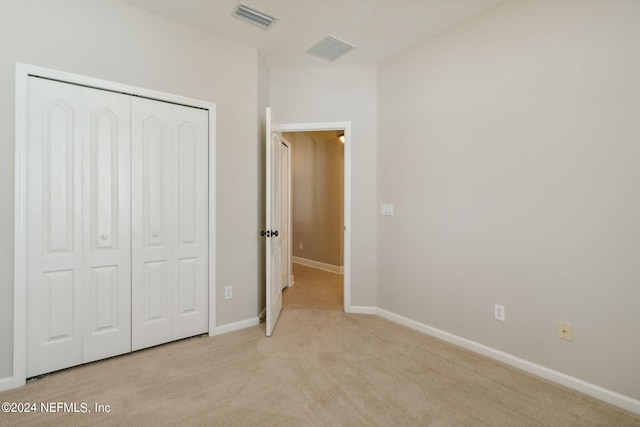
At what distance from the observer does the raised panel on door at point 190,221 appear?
2.63m

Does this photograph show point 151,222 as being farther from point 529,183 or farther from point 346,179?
point 529,183

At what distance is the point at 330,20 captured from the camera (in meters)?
2.56

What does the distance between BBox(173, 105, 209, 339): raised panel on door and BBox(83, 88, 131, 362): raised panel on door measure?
37 centimetres

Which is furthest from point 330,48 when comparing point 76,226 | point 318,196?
point 318,196

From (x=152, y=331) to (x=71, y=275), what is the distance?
0.75 m

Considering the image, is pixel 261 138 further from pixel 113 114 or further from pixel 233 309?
pixel 233 309

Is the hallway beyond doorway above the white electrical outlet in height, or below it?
below

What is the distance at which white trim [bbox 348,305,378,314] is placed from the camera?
338cm

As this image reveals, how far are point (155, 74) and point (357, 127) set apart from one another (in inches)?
78.7

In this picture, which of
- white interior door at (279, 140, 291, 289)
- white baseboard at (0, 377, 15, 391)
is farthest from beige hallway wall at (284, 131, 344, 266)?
white baseboard at (0, 377, 15, 391)

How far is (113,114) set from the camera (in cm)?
231

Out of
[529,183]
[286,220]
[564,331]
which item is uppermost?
[529,183]

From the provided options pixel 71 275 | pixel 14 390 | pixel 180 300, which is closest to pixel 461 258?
pixel 180 300

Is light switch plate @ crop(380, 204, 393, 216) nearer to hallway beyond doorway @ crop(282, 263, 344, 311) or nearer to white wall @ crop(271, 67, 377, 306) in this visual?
white wall @ crop(271, 67, 377, 306)
